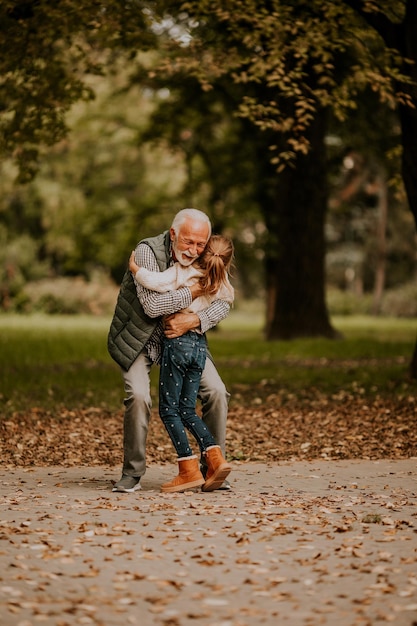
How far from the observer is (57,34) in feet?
50.3

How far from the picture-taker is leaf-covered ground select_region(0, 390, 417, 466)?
9.95 m

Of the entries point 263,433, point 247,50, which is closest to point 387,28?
point 247,50

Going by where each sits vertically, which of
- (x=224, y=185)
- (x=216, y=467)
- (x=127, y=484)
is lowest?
(x=127, y=484)

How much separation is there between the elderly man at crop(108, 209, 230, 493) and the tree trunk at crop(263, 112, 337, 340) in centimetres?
1571

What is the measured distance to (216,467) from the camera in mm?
7559

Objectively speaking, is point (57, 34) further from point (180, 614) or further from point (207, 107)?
point (207, 107)

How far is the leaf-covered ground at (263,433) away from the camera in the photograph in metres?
9.95

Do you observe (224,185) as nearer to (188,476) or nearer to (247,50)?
(247,50)

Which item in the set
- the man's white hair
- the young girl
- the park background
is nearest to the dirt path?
the young girl

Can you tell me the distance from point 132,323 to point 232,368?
10.9 meters

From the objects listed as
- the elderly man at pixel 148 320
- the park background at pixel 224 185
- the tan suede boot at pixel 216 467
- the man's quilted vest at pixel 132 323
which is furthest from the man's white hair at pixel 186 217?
the park background at pixel 224 185

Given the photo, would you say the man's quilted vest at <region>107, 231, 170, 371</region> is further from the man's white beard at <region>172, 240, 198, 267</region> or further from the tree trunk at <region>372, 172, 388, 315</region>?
the tree trunk at <region>372, 172, 388, 315</region>

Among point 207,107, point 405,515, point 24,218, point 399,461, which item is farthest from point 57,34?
point 24,218

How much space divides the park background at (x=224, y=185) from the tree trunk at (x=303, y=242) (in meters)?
0.03
